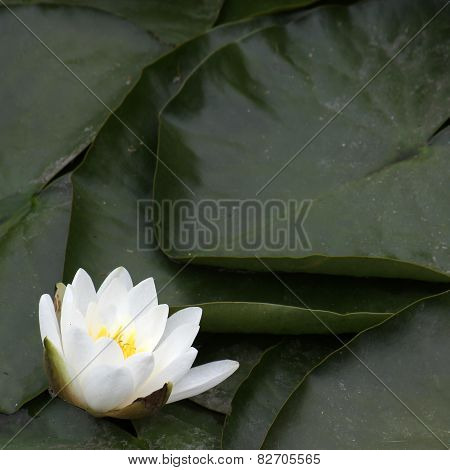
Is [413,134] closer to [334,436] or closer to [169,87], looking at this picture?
[169,87]

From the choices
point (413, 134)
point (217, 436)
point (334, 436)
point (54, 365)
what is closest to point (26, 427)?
point (54, 365)

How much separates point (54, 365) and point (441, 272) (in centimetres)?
79

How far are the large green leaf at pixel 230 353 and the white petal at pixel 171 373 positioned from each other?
0.45ft

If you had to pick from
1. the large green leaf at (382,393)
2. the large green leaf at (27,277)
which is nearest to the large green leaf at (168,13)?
the large green leaf at (27,277)

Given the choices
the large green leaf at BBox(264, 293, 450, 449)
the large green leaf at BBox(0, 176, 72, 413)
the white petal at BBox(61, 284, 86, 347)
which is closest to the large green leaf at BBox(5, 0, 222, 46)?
the large green leaf at BBox(0, 176, 72, 413)

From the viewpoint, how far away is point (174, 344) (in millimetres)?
1448

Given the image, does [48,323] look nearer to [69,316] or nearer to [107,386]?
[69,316]

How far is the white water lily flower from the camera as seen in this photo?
4.50ft

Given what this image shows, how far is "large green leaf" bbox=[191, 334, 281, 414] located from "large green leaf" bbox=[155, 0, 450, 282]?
165 mm

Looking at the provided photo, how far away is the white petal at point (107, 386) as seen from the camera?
136 centimetres

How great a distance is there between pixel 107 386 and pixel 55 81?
0.89m

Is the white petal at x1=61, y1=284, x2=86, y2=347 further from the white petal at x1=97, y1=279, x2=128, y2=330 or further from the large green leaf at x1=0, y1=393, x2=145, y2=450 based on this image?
the large green leaf at x1=0, y1=393, x2=145, y2=450

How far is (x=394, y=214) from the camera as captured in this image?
1.62 m

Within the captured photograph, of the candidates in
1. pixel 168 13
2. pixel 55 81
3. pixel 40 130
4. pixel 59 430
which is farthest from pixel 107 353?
pixel 168 13
